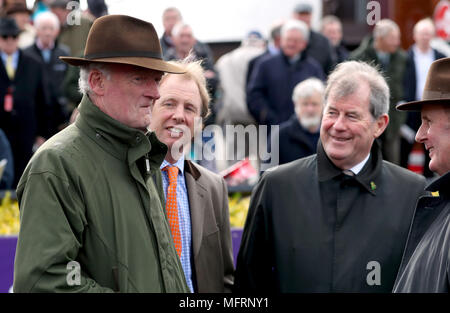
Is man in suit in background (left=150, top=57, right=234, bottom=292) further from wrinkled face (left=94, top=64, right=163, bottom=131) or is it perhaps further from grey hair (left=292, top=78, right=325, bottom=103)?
grey hair (left=292, top=78, right=325, bottom=103)

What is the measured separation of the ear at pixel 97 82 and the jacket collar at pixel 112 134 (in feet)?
0.18

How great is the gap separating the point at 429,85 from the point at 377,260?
1.02 metres

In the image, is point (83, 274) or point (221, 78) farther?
point (221, 78)

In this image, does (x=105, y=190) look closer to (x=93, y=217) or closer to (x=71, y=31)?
(x=93, y=217)

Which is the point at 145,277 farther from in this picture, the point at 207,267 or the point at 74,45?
the point at 74,45

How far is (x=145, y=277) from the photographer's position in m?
3.08

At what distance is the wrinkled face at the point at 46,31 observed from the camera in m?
9.66

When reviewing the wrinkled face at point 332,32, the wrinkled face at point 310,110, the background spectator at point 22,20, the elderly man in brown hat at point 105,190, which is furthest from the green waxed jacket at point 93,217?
the wrinkled face at point 332,32

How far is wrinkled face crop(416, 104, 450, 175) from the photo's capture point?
323 cm

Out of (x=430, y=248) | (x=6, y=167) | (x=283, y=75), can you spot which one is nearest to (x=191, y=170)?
(x=430, y=248)

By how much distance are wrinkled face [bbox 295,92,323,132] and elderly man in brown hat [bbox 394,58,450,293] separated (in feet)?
11.8

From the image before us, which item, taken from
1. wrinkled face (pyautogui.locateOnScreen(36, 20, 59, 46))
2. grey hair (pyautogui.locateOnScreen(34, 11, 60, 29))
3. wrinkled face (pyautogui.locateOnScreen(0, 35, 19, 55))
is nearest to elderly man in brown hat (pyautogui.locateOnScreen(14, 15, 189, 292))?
wrinkled face (pyautogui.locateOnScreen(0, 35, 19, 55))

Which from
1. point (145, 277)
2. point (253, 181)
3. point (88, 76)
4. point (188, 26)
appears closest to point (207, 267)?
point (145, 277)

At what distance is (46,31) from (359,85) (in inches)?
246
